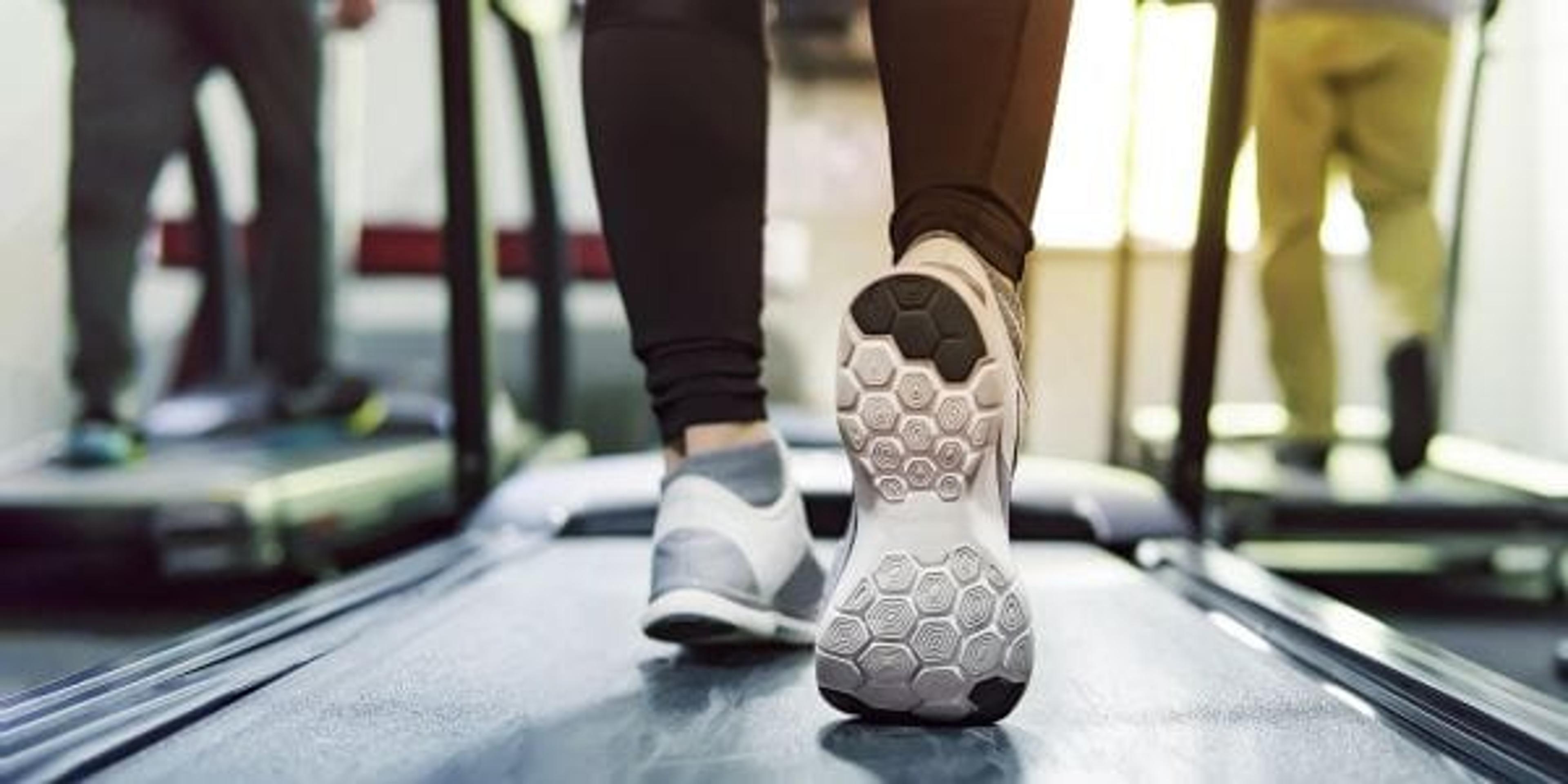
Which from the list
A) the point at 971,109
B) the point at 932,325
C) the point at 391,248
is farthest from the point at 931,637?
the point at 391,248

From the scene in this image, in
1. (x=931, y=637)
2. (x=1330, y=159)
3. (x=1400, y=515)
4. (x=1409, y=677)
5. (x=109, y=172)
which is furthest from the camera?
(x=1330, y=159)

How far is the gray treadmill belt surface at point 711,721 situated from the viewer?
29.9 inches

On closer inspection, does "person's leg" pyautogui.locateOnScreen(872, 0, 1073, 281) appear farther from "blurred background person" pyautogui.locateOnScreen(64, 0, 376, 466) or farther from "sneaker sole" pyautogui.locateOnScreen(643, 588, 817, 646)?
"blurred background person" pyautogui.locateOnScreen(64, 0, 376, 466)

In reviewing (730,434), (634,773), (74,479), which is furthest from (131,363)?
(634,773)

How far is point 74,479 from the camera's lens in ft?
A: 7.03

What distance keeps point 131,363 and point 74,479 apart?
24 cm

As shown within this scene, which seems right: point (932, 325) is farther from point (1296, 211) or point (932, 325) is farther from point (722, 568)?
point (1296, 211)

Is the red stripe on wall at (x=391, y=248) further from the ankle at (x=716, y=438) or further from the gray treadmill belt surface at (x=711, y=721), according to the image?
the ankle at (x=716, y=438)

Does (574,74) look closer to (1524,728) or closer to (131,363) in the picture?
(131,363)

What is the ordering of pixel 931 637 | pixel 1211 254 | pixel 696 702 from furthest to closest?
pixel 1211 254
pixel 696 702
pixel 931 637

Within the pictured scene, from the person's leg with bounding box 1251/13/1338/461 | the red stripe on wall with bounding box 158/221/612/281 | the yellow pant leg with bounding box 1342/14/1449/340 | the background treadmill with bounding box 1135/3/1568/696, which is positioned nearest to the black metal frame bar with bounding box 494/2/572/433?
the red stripe on wall with bounding box 158/221/612/281

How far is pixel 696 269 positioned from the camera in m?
0.94

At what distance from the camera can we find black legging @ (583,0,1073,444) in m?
0.83

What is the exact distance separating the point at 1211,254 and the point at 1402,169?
102 centimetres
